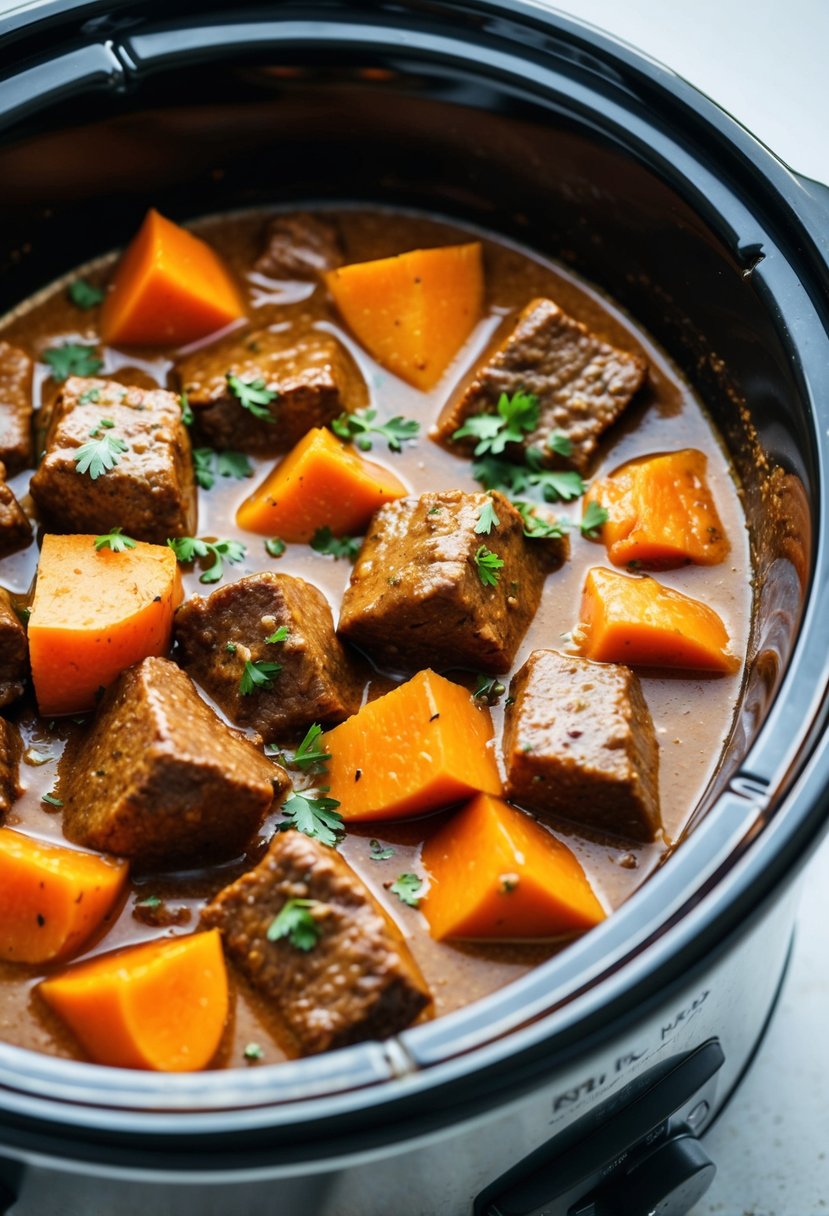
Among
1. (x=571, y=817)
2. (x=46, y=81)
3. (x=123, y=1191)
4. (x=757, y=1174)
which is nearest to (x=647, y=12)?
(x=46, y=81)

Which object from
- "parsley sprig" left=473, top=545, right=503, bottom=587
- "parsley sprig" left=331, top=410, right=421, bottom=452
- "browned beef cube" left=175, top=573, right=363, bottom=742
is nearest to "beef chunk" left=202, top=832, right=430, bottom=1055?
"browned beef cube" left=175, top=573, right=363, bottom=742

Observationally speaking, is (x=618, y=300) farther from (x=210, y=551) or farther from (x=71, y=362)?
(x=71, y=362)

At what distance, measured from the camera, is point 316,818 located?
272 cm

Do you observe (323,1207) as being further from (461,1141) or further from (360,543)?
(360,543)

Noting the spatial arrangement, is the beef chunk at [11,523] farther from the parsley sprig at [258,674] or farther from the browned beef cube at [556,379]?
the browned beef cube at [556,379]

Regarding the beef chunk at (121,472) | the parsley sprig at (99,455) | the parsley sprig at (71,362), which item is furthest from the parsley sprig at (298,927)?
the parsley sprig at (71,362)

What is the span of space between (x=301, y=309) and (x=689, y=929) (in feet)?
6.91

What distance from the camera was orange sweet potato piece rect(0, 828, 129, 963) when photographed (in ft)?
8.34

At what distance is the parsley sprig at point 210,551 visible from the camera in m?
3.09

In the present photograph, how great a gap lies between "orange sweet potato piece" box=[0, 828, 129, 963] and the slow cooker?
1.53 feet

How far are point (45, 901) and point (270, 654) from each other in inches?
26.7

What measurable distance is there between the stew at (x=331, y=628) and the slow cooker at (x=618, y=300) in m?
0.17

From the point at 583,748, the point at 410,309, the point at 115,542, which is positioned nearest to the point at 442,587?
the point at 583,748

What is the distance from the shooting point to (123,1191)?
84.2 inches
